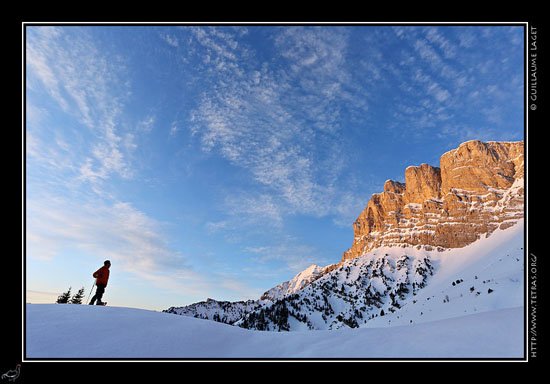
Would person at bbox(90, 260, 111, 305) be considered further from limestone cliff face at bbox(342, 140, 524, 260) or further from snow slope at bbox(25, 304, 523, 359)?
limestone cliff face at bbox(342, 140, 524, 260)

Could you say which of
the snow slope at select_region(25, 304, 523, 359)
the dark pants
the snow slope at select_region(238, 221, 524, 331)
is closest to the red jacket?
the dark pants

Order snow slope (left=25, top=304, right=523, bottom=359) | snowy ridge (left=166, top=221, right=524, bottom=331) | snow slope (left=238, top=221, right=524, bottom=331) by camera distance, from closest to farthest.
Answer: snow slope (left=25, top=304, right=523, bottom=359), snowy ridge (left=166, top=221, right=524, bottom=331), snow slope (left=238, top=221, right=524, bottom=331)

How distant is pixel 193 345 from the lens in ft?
17.4

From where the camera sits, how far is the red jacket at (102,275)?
31.8 ft

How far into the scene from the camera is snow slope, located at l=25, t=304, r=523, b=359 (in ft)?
14.1

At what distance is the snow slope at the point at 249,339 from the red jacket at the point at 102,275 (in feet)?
11.0

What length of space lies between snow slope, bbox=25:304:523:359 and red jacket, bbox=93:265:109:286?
3.34 meters

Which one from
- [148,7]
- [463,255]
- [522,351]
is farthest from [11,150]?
[463,255]

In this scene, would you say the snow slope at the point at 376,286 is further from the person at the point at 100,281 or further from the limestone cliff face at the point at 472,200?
the person at the point at 100,281

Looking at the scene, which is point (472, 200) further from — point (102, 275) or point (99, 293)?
point (99, 293)

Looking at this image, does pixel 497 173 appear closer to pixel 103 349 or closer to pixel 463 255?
pixel 463 255

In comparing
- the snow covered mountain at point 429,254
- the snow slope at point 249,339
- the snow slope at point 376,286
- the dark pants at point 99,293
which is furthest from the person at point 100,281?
the snow covered mountain at point 429,254

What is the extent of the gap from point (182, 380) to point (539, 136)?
19.8 feet

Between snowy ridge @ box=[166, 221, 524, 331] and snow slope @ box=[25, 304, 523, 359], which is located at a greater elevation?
snow slope @ box=[25, 304, 523, 359]
